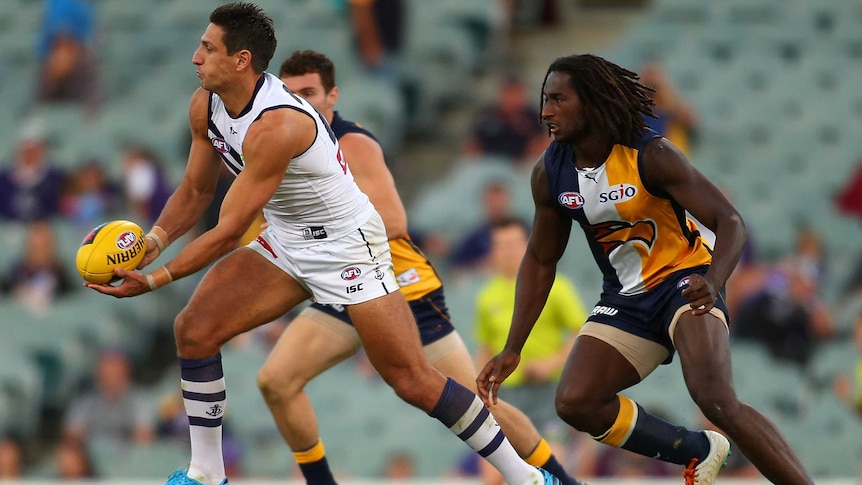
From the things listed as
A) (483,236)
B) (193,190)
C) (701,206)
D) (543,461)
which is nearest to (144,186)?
(483,236)

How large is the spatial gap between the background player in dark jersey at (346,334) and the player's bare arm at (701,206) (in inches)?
57.7

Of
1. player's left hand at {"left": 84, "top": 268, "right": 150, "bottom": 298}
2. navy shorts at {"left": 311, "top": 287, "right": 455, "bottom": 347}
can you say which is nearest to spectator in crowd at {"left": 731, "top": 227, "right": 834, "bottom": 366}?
navy shorts at {"left": 311, "top": 287, "right": 455, "bottom": 347}

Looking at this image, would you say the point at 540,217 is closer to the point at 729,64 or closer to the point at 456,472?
the point at 456,472

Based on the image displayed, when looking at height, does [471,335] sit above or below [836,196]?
below

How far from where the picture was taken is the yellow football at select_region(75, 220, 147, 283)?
18.9 feet

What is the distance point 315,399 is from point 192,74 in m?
4.42

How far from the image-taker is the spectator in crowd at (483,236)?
36.1 feet

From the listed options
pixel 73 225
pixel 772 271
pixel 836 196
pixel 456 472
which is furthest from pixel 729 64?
pixel 73 225

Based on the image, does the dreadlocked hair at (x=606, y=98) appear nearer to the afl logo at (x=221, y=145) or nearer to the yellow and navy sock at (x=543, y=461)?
the afl logo at (x=221, y=145)

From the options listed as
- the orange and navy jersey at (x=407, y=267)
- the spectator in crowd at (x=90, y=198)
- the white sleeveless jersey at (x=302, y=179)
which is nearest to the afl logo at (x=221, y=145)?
the white sleeveless jersey at (x=302, y=179)

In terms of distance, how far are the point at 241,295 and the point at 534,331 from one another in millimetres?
3092

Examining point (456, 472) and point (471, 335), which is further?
point (471, 335)

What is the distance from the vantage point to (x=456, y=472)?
10102mm

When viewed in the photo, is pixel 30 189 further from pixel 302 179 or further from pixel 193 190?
pixel 302 179
